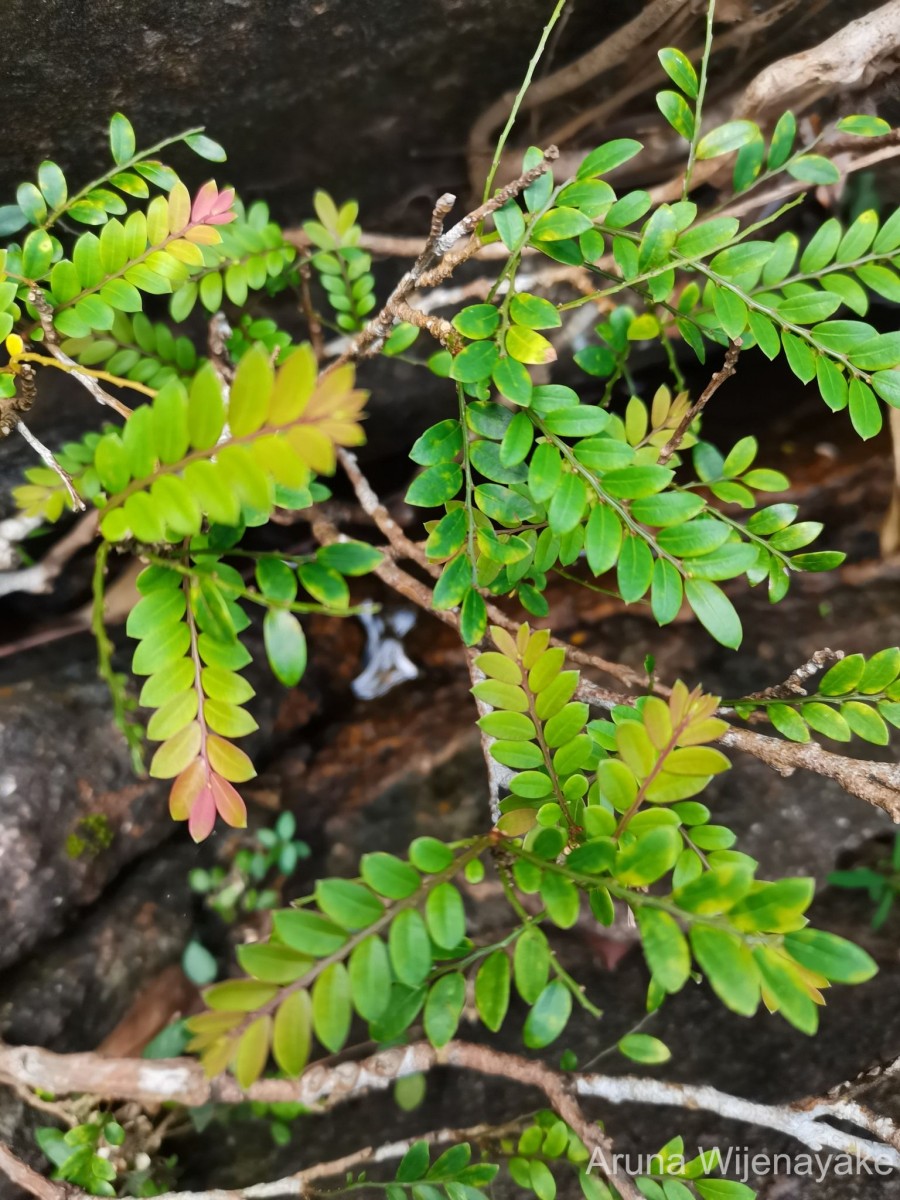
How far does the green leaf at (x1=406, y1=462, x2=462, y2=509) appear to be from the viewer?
90cm

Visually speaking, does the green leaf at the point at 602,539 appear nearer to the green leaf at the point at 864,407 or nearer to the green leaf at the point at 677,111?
the green leaf at the point at 864,407

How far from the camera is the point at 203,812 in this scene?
828mm

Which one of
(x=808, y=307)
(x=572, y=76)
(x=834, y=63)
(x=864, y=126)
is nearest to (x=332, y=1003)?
(x=808, y=307)

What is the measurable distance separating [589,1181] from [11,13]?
1.96 metres

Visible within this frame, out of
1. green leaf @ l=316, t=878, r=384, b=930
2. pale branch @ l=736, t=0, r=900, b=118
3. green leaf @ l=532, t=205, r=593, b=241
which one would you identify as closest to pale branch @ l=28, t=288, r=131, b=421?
green leaf @ l=532, t=205, r=593, b=241

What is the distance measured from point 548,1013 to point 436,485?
0.61 metres

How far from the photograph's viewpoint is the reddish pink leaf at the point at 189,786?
2.69 ft

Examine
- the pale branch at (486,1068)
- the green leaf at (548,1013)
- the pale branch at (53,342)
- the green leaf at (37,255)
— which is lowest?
the pale branch at (486,1068)

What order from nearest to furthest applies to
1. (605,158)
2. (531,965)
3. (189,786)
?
(531,965)
(189,786)
(605,158)

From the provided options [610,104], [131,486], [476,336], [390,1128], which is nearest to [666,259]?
[476,336]

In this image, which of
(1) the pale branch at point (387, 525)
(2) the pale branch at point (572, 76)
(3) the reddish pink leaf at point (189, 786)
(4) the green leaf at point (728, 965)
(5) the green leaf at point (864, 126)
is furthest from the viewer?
(2) the pale branch at point (572, 76)

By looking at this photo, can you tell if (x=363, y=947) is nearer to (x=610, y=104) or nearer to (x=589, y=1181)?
(x=589, y=1181)

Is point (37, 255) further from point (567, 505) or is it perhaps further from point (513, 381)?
point (567, 505)

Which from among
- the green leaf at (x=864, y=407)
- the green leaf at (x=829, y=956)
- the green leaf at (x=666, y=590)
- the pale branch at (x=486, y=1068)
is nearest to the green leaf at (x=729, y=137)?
the green leaf at (x=864, y=407)
